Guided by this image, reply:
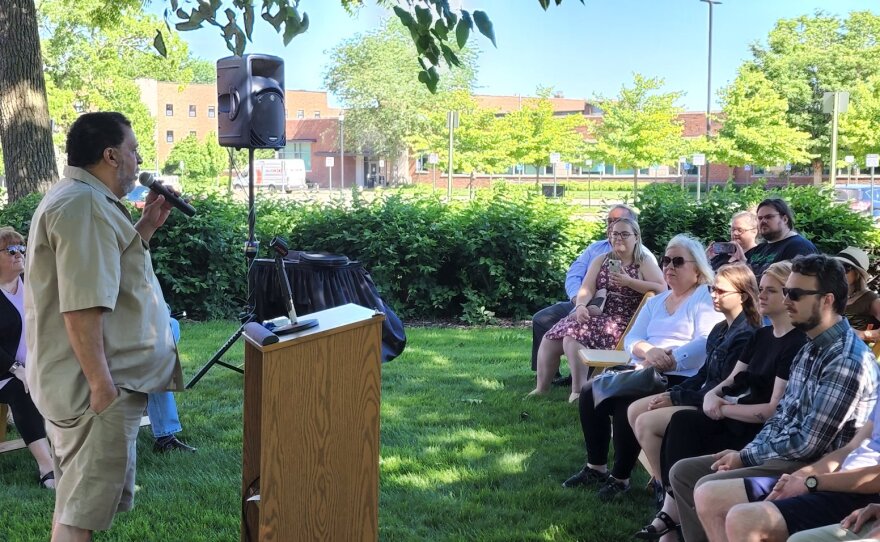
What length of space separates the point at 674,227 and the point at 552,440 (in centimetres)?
518

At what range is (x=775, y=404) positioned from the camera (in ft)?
12.6

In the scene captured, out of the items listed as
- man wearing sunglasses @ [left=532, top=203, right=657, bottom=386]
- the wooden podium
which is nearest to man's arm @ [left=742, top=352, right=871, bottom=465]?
the wooden podium

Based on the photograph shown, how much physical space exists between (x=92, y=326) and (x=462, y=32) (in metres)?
1.74

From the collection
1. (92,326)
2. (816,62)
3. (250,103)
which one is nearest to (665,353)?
(92,326)

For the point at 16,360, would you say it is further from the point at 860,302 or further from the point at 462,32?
the point at 860,302

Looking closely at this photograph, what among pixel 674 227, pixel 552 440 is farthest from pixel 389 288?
pixel 552 440

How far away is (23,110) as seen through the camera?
37.2 ft

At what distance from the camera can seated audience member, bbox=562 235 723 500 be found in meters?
4.83

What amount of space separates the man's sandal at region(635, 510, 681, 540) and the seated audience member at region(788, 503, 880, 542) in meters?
1.19

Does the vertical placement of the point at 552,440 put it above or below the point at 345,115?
below

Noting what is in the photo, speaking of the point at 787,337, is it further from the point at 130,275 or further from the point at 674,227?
the point at 674,227

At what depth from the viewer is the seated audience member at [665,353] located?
4.83m

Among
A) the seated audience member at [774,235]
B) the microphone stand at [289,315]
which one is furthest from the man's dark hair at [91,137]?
the seated audience member at [774,235]

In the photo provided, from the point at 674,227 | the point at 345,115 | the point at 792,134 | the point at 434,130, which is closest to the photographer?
the point at 674,227
